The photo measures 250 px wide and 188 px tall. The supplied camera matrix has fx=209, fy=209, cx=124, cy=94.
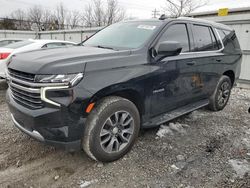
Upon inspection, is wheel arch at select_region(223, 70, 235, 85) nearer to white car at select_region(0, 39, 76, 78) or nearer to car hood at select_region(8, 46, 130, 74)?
car hood at select_region(8, 46, 130, 74)

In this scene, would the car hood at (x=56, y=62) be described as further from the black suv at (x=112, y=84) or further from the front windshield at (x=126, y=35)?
the front windshield at (x=126, y=35)

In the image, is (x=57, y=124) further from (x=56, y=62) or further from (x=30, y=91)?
(x=56, y=62)

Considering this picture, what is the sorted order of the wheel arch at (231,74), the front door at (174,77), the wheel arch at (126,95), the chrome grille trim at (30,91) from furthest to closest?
the wheel arch at (231,74), the front door at (174,77), the wheel arch at (126,95), the chrome grille trim at (30,91)

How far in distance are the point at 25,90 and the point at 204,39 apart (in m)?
3.26

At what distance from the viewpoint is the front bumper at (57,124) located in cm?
219

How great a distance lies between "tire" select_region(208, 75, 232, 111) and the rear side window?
0.82 meters

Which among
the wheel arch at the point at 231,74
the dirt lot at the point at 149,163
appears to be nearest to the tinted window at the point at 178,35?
the dirt lot at the point at 149,163

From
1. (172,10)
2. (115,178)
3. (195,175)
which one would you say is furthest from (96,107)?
(172,10)

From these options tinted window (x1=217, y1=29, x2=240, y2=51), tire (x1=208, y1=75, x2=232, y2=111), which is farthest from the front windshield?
tire (x1=208, y1=75, x2=232, y2=111)

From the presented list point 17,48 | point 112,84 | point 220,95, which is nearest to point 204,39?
point 220,95

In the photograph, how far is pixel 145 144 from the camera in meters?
3.25

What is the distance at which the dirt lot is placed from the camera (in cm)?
245

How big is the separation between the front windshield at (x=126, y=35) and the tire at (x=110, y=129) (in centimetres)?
93

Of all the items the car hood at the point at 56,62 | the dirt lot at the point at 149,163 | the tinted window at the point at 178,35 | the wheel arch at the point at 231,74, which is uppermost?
the tinted window at the point at 178,35
